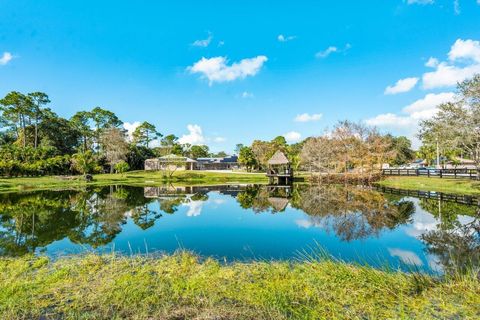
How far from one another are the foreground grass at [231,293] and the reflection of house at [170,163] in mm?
42556

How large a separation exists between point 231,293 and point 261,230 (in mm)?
6126

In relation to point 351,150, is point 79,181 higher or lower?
lower

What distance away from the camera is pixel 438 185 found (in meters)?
21.3

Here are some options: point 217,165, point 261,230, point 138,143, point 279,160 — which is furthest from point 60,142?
point 261,230

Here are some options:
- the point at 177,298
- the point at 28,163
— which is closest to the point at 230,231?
the point at 177,298

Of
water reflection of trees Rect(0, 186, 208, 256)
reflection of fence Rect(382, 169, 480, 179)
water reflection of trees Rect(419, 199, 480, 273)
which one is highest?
reflection of fence Rect(382, 169, 480, 179)

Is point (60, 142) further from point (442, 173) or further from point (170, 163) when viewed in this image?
point (442, 173)

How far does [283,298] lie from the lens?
396 cm

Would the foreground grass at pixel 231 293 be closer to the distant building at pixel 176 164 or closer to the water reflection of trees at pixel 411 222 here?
the water reflection of trees at pixel 411 222

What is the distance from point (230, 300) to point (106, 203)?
1469 cm

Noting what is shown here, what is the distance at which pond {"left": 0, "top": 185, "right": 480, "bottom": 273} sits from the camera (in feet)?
23.7

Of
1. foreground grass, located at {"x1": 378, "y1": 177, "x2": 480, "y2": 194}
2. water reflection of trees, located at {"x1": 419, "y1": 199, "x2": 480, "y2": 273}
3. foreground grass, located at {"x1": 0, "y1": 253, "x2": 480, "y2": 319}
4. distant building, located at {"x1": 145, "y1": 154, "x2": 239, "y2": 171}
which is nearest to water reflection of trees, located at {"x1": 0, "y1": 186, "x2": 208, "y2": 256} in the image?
foreground grass, located at {"x1": 0, "y1": 253, "x2": 480, "y2": 319}

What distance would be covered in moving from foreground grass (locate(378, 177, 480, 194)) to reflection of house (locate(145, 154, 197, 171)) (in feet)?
109

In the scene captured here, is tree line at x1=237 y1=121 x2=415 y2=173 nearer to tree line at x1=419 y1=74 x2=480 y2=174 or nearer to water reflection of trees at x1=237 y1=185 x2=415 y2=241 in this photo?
tree line at x1=419 y1=74 x2=480 y2=174
